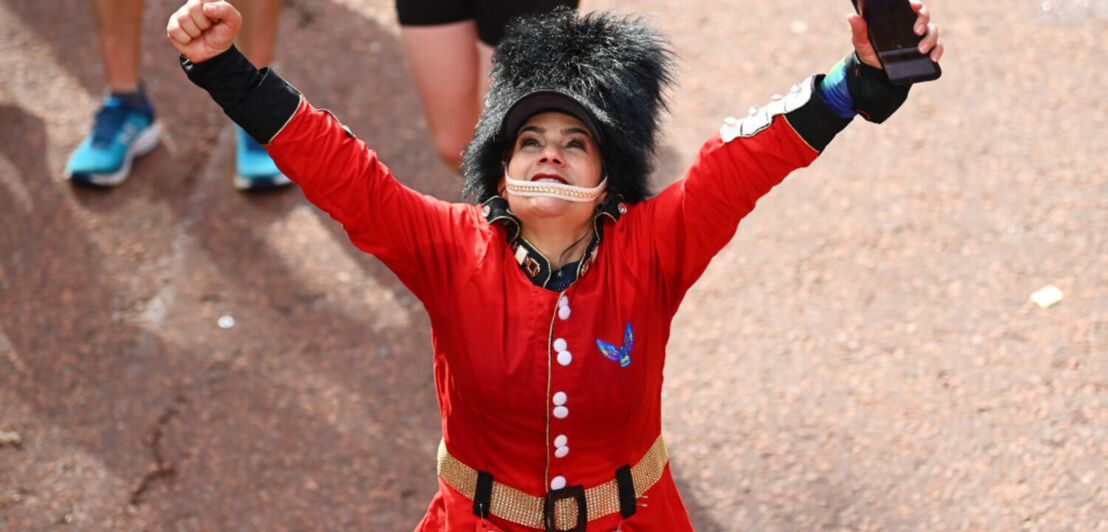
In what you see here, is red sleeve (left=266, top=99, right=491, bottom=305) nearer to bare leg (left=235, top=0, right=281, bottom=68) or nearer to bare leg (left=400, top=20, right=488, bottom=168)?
bare leg (left=400, top=20, right=488, bottom=168)

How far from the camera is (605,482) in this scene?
8.94 ft

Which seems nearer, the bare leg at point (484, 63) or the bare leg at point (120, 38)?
the bare leg at point (484, 63)

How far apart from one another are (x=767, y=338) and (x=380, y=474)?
1.39 metres

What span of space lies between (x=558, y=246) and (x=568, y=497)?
0.54 meters

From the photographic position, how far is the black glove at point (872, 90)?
2.41 m

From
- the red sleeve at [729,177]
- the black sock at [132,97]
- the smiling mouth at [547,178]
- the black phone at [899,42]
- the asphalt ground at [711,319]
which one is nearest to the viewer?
the black phone at [899,42]

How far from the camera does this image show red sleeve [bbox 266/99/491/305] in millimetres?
2537

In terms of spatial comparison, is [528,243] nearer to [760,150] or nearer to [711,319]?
[760,150]

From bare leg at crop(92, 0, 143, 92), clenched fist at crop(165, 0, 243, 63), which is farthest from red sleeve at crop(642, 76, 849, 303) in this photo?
bare leg at crop(92, 0, 143, 92)

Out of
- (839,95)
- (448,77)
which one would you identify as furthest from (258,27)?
(839,95)

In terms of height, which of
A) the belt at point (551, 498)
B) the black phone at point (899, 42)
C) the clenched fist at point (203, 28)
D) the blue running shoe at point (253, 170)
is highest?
the black phone at point (899, 42)

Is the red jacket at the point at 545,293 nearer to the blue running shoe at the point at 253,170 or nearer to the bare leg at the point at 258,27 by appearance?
the bare leg at the point at 258,27

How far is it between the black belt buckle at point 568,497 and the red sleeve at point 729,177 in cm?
48

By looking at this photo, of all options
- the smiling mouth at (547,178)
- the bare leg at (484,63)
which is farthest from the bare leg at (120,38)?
the smiling mouth at (547,178)
